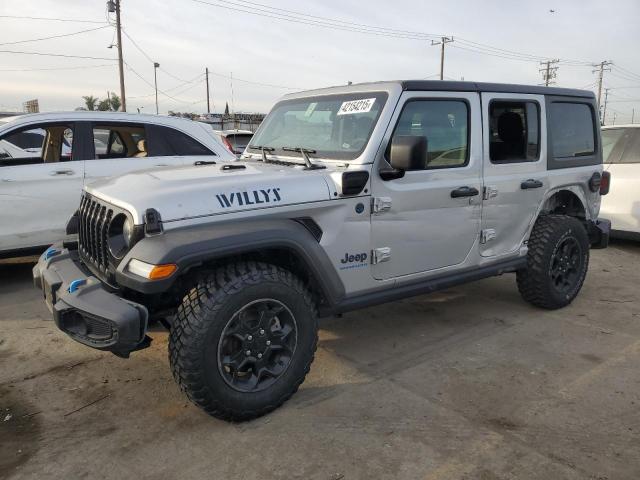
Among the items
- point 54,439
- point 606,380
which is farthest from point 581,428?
point 54,439

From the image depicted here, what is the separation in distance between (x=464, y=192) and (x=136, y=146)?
12.9ft

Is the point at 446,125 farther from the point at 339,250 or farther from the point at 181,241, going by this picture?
the point at 181,241

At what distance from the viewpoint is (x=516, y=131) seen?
4.29 meters

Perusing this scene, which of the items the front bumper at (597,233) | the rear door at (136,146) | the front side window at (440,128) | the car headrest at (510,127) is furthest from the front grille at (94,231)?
the front bumper at (597,233)

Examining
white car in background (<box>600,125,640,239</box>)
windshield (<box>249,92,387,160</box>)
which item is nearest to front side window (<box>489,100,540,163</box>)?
windshield (<box>249,92,387,160</box>)

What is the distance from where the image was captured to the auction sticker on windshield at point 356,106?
3.48 metres

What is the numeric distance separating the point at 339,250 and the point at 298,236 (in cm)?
37

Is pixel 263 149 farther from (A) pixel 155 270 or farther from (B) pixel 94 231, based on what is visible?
(A) pixel 155 270

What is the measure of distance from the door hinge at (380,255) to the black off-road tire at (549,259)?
169 centimetres

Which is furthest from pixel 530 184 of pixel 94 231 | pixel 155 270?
pixel 94 231

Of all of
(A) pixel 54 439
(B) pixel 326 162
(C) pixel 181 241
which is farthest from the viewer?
(B) pixel 326 162

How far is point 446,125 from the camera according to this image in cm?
374

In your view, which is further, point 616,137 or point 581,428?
point 616,137

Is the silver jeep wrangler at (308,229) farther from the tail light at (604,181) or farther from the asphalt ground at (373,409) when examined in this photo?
the tail light at (604,181)
